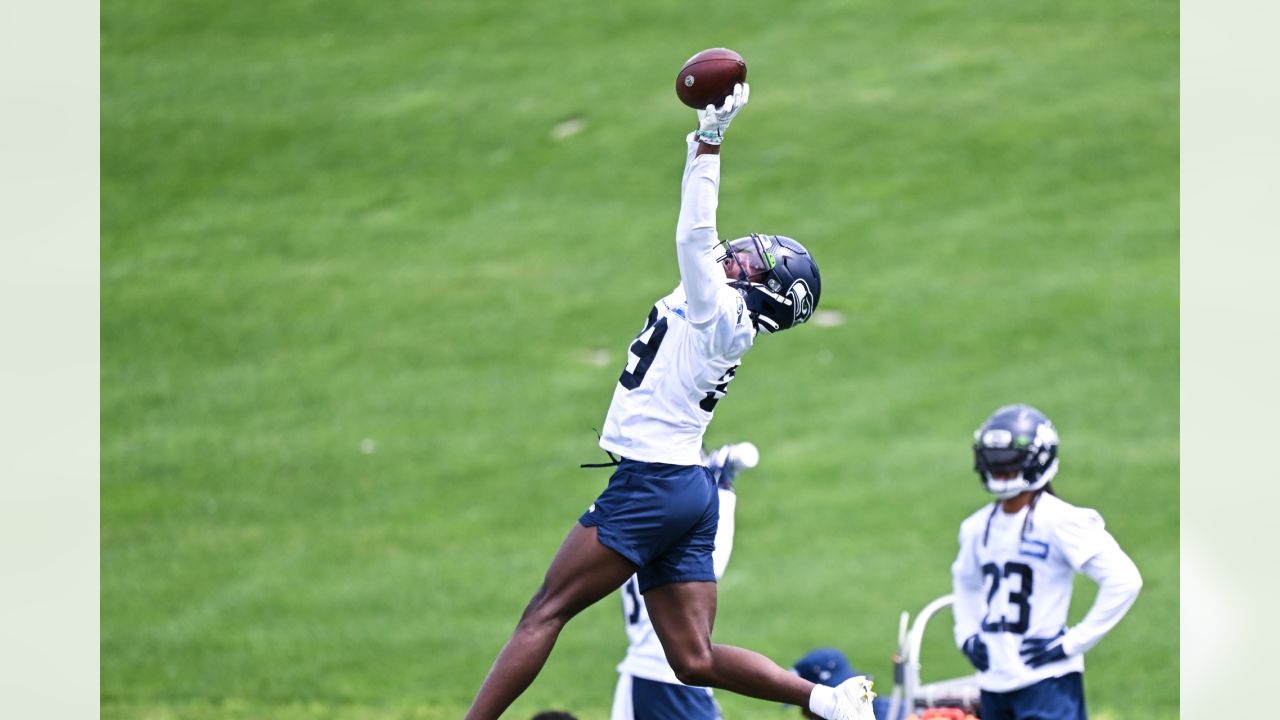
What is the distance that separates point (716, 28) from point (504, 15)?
3.65 metres

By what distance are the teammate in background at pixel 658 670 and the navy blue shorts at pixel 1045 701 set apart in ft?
4.58

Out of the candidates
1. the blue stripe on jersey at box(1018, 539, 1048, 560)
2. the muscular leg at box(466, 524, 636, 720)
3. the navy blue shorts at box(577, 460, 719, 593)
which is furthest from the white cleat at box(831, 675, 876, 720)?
the blue stripe on jersey at box(1018, 539, 1048, 560)

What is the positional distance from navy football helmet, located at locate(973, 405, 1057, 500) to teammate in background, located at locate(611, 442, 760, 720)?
1089 mm

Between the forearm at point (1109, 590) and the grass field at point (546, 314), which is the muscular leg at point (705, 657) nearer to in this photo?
the forearm at point (1109, 590)

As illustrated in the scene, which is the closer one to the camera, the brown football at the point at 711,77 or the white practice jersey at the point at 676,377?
the brown football at the point at 711,77

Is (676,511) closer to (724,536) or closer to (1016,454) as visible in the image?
(724,536)

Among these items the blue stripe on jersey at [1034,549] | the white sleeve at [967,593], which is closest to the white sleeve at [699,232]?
the blue stripe on jersey at [1034,549]

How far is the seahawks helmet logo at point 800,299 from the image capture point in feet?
20.8

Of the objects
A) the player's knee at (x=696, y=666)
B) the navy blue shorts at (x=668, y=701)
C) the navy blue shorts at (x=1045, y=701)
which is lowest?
the navy blue shorts at (x=668, y=701)

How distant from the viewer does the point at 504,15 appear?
25453 millimetres

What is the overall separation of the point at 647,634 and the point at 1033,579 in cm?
183

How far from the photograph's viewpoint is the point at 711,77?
5648 mm

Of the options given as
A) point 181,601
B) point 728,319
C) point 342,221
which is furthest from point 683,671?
point 342,221

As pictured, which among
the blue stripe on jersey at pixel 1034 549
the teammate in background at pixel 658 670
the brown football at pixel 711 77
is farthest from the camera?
the teammate in background at pixel 658 670
